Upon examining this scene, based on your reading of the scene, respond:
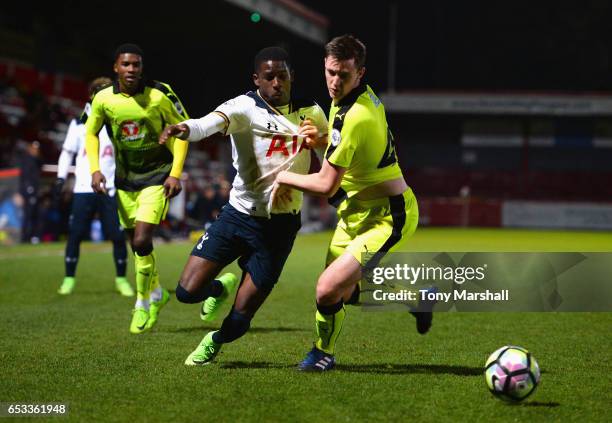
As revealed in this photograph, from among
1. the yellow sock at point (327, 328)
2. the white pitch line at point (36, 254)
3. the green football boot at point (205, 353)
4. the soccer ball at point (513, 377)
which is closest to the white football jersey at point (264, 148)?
the yellow sock at point (327, 328)

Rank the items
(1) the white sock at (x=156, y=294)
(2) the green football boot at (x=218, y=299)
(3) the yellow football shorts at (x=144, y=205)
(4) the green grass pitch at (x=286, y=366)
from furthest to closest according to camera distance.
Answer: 1. (1) the white sock at (x=156, y=294)
2. (3) the yellow football shorts at (x=144, y=205)
3. (2) the green football boot at (x=218, y=299)
4. (4) the green grass pitch at (x=286, y=366)

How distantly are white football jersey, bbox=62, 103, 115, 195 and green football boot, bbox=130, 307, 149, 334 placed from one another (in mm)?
3335

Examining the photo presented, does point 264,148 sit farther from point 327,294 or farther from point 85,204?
point 85,204

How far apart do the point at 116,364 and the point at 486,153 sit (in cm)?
4238

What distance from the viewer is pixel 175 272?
14477mm

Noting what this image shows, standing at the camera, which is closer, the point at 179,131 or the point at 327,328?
the point at 179,131

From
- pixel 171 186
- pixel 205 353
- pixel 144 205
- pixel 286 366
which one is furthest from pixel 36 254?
pixel 286 366

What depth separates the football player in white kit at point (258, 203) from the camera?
6262 millimetres

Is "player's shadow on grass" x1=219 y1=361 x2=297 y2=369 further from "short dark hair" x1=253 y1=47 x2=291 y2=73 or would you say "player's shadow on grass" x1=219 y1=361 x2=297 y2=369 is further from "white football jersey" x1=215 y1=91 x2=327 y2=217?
"short dark hair" x1=253 y1=47 x2=291 y2=73

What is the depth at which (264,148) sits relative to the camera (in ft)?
20.8

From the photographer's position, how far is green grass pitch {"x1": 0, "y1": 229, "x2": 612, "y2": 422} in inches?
203

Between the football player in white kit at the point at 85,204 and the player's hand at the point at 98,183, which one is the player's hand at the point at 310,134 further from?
the football player in white kit at the point at 85,204

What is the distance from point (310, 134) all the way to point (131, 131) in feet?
8.73

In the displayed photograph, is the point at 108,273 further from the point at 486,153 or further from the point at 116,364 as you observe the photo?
the point at 486,153
